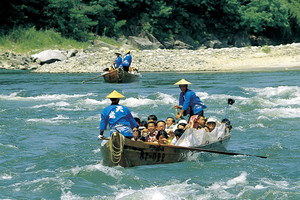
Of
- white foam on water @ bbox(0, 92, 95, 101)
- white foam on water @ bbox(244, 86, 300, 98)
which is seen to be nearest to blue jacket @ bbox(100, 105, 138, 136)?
white foam on water @ bbox(0, 92, 95, 101)

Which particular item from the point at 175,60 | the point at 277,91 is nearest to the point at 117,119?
the point at 277,91

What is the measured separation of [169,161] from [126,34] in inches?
1784

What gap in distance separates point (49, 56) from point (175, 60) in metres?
9.44

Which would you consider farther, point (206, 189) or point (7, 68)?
point (7, 68)

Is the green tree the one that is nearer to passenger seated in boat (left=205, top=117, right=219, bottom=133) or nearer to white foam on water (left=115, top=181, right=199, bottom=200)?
passenger seated in boat (left=205, top=117, right=219, bottom=133)

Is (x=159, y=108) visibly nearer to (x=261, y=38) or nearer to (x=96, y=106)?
(x=96, y=106)

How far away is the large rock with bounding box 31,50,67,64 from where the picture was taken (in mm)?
44781

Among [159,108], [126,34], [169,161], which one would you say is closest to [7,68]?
[126,34]

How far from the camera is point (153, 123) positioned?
14.0 m

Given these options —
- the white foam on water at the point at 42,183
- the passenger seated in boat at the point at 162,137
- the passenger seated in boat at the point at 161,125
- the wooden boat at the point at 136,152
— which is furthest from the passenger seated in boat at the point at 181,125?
the white foam on water at the point at 42,183

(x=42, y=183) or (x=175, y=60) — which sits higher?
(x=175, y=60)

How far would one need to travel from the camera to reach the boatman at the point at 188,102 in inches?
567

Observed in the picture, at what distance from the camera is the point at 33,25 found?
50.2m

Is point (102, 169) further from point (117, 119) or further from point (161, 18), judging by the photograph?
point (161, 18)
